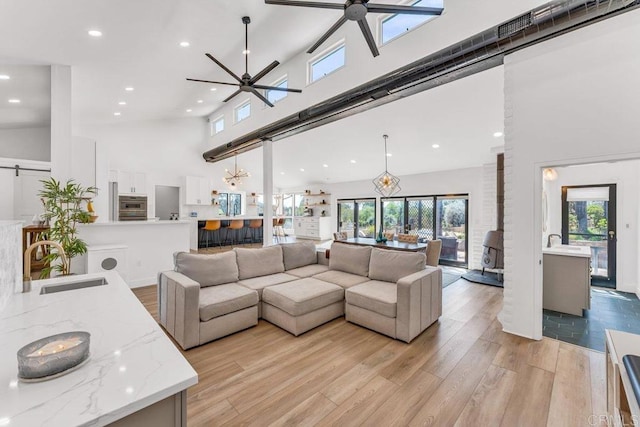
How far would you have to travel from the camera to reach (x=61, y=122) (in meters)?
4.51

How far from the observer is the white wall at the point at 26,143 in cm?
655

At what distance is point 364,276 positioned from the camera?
12.8 ft

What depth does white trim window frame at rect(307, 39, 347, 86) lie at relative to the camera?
483cm

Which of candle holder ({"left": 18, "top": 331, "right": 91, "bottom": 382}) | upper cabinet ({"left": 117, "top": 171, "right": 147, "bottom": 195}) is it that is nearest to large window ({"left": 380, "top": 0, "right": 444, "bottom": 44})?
candle holder ({"left": 18, "top": 331, "right": 91, "bottom": 382})

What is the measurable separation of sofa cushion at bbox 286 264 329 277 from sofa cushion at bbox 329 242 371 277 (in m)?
0.18

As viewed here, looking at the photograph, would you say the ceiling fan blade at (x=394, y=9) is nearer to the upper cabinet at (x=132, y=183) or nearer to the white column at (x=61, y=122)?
the white column at (x=61, y=122)

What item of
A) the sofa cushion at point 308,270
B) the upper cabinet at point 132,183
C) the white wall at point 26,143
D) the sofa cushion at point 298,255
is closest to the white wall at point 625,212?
the sofa cushion at point 308,270

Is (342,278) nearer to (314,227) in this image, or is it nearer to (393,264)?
(393,264)

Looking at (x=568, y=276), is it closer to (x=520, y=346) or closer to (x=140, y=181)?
(x=520, y=346)

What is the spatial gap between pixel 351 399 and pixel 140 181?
8.93m

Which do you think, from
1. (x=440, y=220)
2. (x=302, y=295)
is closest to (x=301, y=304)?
(x=302, y=295)

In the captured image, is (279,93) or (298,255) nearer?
(298,255)

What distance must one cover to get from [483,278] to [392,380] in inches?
168

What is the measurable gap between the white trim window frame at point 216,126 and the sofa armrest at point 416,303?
7968mm
